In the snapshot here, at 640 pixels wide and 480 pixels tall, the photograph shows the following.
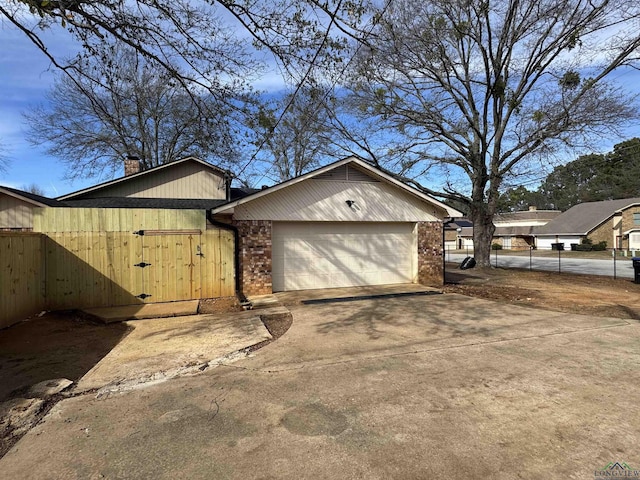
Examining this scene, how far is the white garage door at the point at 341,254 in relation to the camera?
1038cm

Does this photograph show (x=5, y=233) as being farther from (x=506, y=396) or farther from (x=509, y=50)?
(x=509, y=50)

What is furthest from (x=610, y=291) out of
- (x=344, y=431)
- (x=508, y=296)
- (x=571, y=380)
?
(x=344, y=431)

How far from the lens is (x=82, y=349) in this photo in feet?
18.3

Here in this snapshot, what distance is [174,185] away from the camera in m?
14.2

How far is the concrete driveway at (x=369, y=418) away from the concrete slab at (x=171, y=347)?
0.40m

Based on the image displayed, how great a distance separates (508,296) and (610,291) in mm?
3888

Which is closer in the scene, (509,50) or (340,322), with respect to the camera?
(340,322)

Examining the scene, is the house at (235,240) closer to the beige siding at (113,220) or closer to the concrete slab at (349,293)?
the beige siding at (113,220)

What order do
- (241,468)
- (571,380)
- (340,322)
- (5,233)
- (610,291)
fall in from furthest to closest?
(610,291) → (340,322) → (5,233) → (571,380) → (241,468)

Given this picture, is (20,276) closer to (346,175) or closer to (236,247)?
(236,247)

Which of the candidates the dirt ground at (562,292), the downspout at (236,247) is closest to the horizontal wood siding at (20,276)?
the downspout at (236,247)

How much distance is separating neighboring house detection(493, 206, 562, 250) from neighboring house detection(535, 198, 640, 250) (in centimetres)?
158

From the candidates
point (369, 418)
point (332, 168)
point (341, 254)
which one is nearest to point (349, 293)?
point (341, 254)

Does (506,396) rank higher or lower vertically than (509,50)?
lower
